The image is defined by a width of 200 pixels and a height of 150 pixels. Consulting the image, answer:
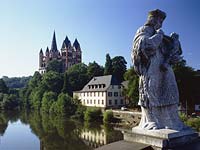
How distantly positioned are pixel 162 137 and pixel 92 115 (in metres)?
36.5

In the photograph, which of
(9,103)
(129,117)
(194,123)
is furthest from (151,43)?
(9,103)

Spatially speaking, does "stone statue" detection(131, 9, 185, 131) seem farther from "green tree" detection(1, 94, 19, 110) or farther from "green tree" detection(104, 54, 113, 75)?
"green tree" detection(1, 94, 19, 110)

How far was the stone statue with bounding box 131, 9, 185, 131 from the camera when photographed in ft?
24.9

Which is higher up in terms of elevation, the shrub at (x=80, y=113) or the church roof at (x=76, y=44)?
the church roof at (x=76, y=44)

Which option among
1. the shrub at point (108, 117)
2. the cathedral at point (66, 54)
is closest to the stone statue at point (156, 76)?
the shrub at point (108, 117)

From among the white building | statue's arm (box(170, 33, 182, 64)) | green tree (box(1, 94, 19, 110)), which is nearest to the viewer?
statue's arm (box(170, 33, 182, 64))

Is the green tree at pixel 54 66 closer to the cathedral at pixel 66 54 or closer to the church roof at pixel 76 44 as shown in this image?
the cathedral at pixel 66 54

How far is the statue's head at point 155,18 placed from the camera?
7.88 metres

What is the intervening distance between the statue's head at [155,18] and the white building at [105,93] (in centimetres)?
4126

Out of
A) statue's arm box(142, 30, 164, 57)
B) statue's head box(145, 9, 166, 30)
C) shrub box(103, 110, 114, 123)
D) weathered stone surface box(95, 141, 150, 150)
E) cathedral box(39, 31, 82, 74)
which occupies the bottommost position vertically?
shrub box(103, 110, 114, 123)

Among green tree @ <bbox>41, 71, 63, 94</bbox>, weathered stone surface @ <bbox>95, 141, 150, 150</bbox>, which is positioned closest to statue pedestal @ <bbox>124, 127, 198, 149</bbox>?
weathered stone surface @ <bbox>95, 141, 150, 150</bbox>

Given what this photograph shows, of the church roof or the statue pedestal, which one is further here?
the church roof

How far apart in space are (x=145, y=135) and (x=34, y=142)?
23403mm

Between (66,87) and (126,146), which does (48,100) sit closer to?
(66,87)
